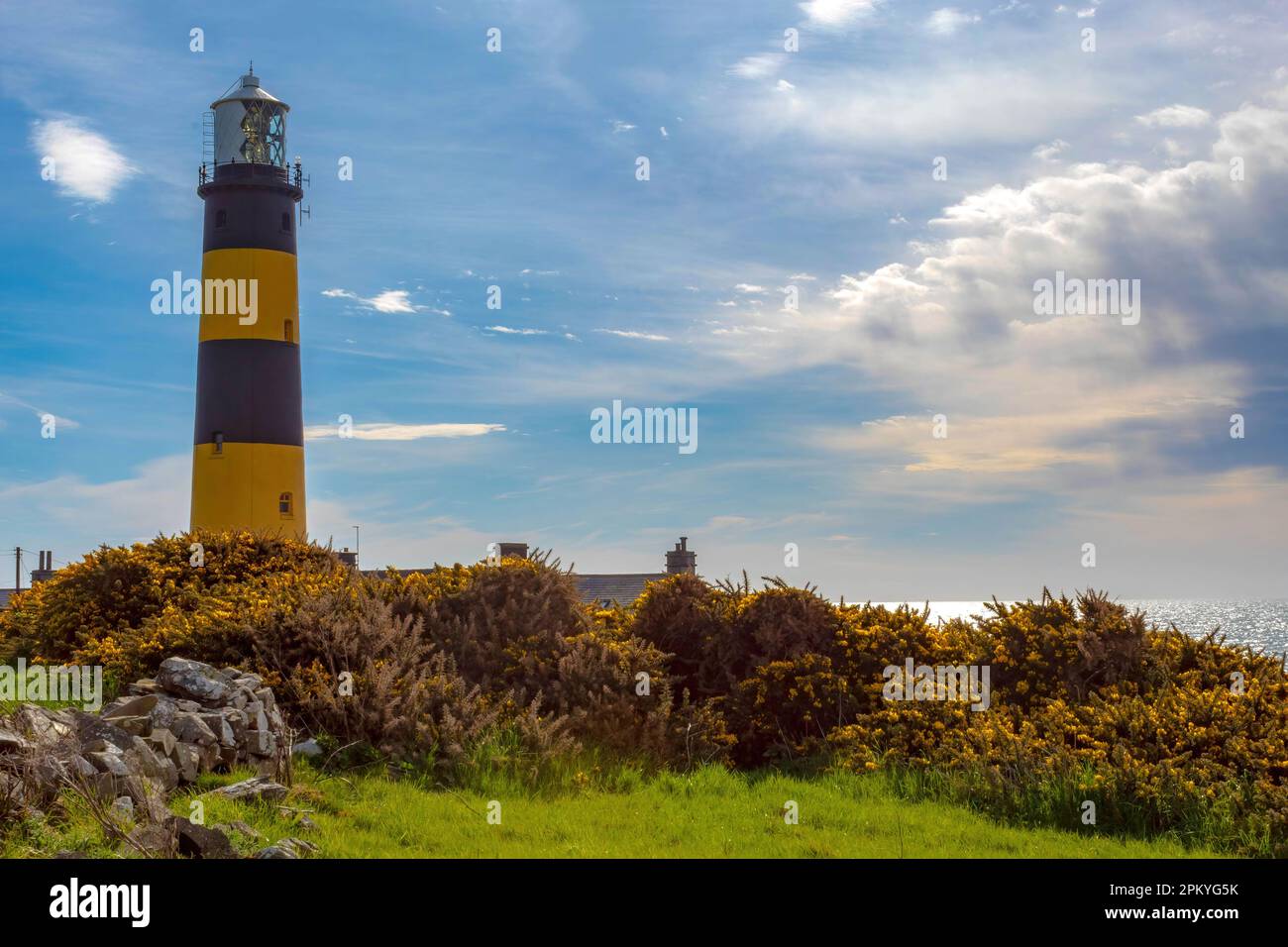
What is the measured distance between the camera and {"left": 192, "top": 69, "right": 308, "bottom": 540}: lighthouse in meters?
30.9

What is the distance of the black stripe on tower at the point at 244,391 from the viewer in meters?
30.8

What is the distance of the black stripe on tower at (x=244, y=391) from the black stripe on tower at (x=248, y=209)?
3.03m

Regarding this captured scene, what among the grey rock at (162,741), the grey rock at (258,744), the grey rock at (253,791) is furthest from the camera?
the grey rock at (258,744)

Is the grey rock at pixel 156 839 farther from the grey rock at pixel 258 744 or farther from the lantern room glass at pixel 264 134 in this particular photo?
the lantern room glass at pixel 264 134

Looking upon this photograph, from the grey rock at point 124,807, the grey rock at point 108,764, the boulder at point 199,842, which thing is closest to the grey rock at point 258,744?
the grey rock at point 108,764

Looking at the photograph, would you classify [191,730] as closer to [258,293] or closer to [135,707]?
[135,707]

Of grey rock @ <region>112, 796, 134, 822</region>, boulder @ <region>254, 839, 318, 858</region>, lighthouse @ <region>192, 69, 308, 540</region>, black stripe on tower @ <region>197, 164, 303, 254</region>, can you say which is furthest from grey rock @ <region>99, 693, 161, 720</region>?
black stripe on tower @ <region>197, 164, 303, 254</region>

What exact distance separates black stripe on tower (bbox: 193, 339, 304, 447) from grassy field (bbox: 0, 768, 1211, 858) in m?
22.0

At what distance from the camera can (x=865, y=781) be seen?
1151 cm

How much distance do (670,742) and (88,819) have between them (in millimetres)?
6150

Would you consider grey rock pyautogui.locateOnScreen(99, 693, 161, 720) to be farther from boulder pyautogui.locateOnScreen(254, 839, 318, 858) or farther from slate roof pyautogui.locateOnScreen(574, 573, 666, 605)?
slate roof pyautogui.locateOnScreen(574, 573, 666, 605)

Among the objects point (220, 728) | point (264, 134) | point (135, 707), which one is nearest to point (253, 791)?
point (220, 728)
